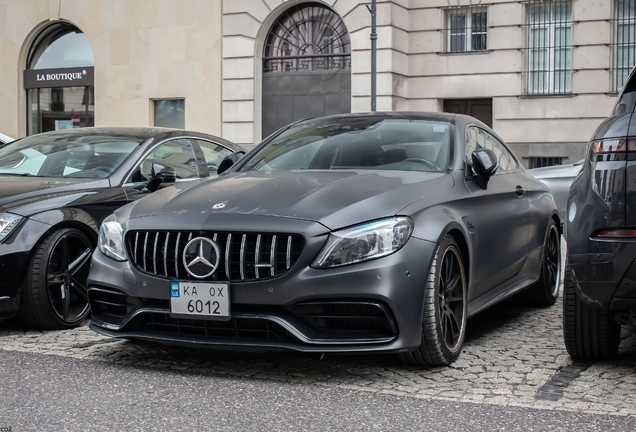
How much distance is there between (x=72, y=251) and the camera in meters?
6.18

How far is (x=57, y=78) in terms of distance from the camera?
2802 cm

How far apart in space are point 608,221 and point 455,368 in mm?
1194

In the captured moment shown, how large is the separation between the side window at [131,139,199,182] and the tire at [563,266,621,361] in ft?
11.6

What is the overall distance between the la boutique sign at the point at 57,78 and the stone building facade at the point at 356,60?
81 centimetres

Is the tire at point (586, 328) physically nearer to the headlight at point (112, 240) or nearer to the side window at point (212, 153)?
the headlight at point (112, 240)

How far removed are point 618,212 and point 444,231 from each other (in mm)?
912

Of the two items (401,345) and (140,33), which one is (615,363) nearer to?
(401,345)

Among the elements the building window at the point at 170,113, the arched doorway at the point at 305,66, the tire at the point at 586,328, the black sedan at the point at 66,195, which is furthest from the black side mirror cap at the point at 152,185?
the building window at the point at 170,113

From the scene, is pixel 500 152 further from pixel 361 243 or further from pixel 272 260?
pixel 272 260

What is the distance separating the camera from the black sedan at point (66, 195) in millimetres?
5754

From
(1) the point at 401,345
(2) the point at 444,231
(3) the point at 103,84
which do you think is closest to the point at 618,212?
(2) the point at 444,231

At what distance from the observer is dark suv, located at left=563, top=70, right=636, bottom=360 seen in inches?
163

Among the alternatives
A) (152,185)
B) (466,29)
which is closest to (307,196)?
(152,185)

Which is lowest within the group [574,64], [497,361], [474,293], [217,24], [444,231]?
[497,361]
